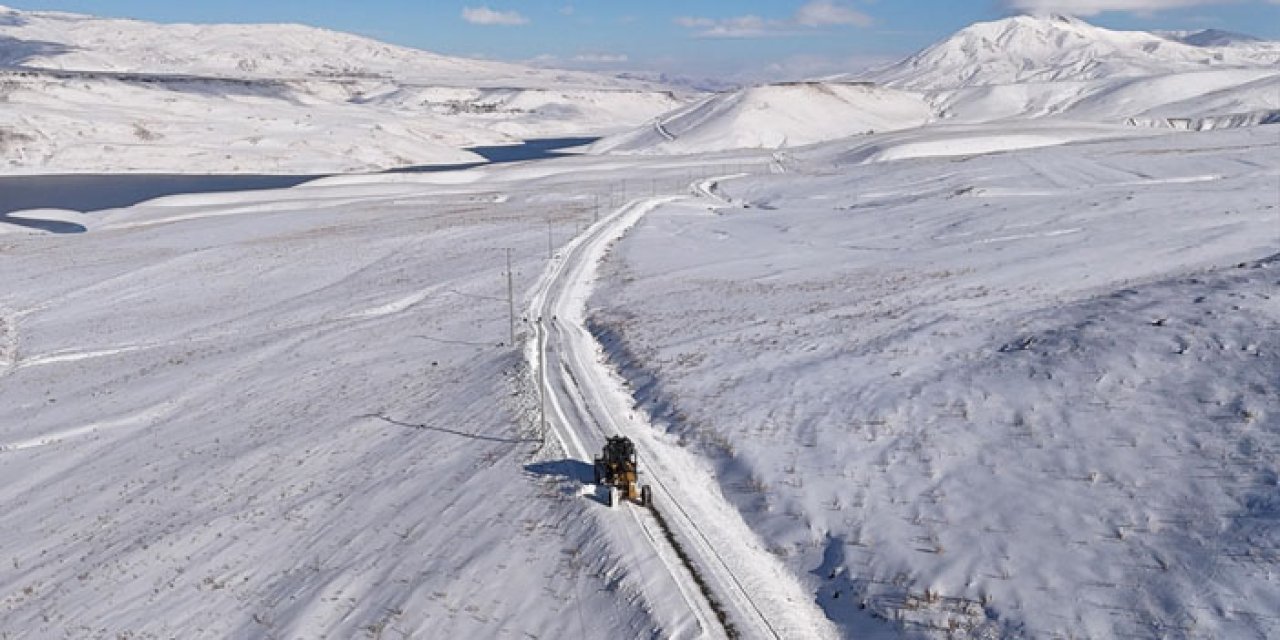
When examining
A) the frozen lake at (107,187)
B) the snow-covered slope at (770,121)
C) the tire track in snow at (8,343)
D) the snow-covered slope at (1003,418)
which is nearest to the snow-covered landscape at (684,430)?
the snow-covered slope at (1003,418)

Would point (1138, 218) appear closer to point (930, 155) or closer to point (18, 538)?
point (18, 538)

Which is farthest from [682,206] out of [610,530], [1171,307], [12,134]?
[12,134]

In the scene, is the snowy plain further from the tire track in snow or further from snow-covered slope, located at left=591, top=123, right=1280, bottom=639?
snow-covered slope, located at left=591, top=123, right=1280, bottom=639

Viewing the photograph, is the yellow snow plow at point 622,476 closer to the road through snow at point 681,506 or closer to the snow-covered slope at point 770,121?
the road through snow at point 681,506

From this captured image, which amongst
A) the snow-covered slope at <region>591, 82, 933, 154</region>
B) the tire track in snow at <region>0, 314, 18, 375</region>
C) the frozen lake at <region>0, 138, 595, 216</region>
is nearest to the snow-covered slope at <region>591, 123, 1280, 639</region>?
the tire track in snow at <region>0, 314, 18, 375</region>

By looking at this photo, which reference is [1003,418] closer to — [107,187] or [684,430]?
[684,430]

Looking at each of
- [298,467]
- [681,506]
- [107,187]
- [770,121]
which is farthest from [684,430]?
[770,121]
